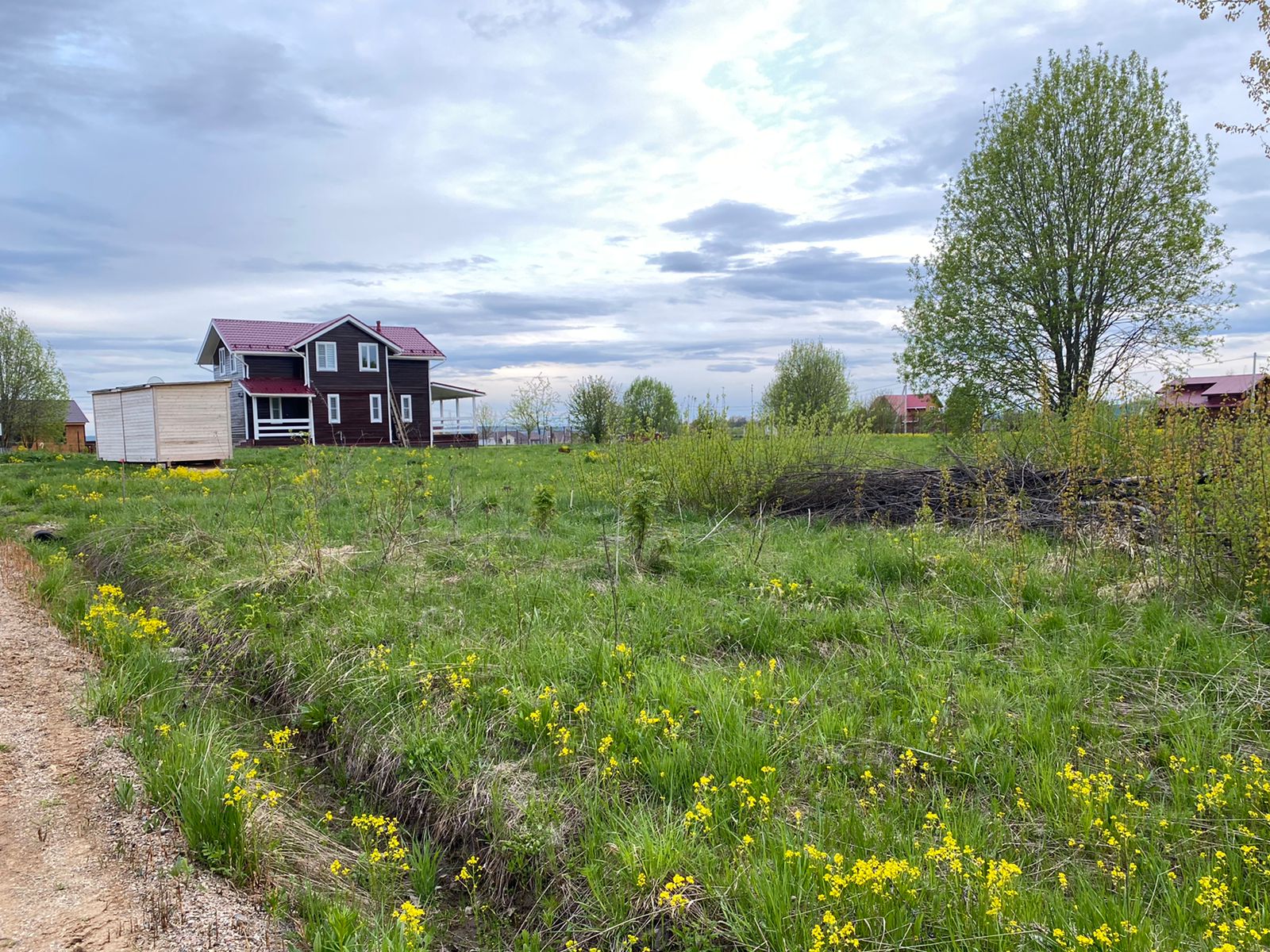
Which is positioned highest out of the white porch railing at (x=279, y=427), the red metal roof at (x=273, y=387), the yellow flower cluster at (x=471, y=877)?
the red metal roof at (x=273, y=387)

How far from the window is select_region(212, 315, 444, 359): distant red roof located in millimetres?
711

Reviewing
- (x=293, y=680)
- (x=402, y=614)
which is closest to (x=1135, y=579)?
(x=402, y=614)

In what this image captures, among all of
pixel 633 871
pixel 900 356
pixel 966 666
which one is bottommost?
pixel 633 871

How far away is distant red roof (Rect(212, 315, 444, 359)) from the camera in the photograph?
3569 cm

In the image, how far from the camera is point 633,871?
2.69 meters

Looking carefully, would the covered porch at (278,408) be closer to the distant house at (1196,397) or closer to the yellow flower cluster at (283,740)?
the yellow flower cluster at (283,740)

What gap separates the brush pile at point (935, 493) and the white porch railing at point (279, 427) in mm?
31118

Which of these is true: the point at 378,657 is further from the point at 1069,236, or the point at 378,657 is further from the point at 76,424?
the point at 76,424

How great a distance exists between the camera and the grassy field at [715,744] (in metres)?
2.55

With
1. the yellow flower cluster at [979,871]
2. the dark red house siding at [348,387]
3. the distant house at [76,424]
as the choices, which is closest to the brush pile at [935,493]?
the yellow flower cluster at [979,871]

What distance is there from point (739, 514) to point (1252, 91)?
636 cm

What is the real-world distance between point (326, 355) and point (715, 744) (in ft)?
123

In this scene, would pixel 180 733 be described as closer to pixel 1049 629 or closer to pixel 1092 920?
pixel 1092 920

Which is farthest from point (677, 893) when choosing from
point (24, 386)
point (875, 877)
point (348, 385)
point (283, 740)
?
point (24, 386)
